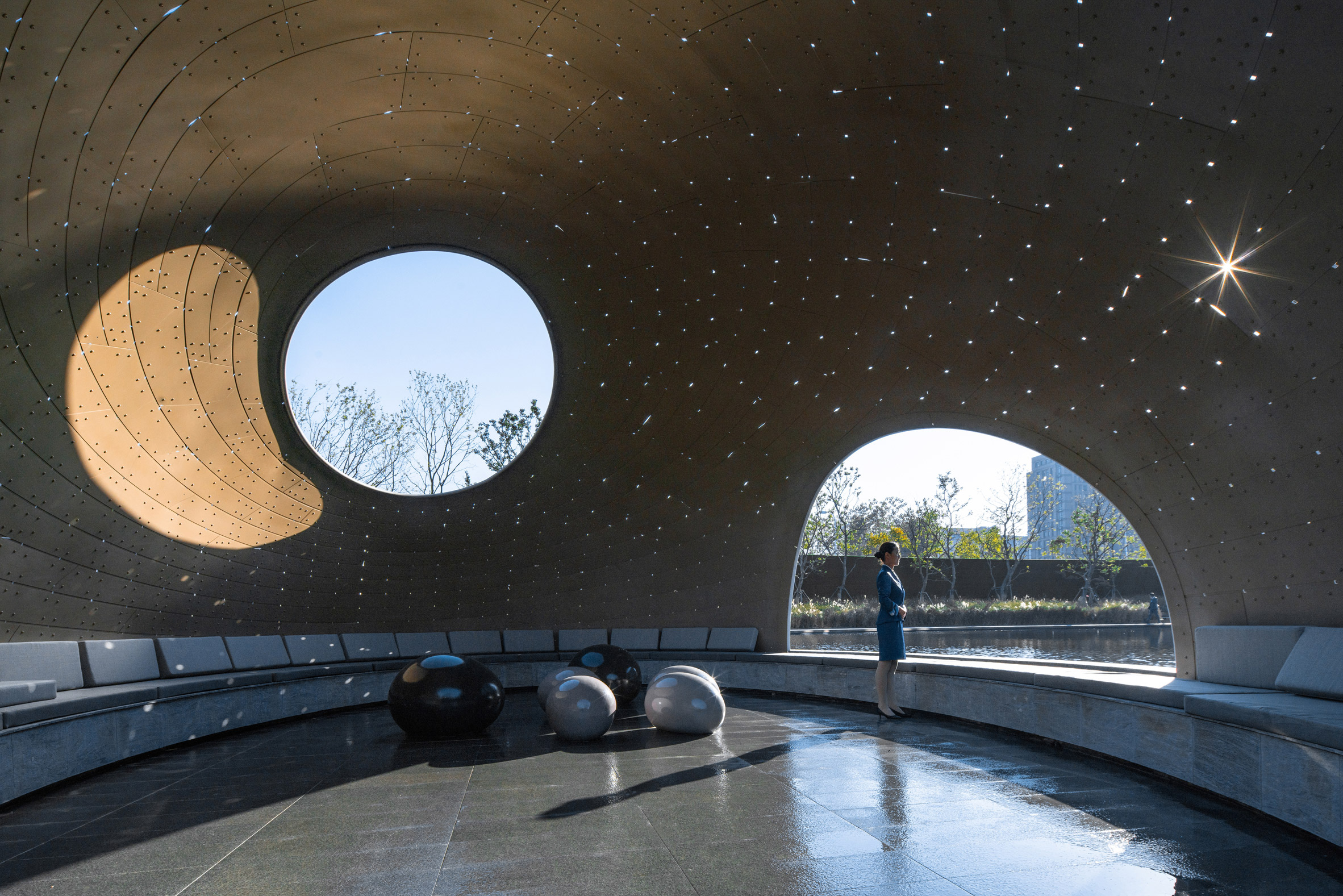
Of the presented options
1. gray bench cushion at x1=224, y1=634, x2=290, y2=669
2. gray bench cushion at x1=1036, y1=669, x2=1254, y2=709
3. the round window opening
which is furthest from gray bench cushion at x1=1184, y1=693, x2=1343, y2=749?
the round window opening

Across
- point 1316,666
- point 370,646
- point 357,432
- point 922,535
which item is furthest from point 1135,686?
point 922,535

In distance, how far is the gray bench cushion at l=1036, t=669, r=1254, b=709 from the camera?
5.72 metres

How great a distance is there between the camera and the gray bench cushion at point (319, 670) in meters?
9.29

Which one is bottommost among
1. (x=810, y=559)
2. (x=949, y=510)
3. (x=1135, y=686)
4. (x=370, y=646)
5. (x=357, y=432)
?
(x=370, y=646)

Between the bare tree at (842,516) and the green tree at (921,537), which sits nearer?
the green tree at (921,537)

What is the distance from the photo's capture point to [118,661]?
7949mm

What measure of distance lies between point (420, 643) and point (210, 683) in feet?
15.3

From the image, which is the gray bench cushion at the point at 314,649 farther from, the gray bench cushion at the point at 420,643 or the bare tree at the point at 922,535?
the bare tree at the point at 922,535

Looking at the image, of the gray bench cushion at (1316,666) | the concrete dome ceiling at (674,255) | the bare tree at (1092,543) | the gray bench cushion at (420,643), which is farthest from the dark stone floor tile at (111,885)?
the bare tree at (1092,543)

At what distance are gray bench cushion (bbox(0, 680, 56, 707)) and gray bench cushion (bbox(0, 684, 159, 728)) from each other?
0.06m

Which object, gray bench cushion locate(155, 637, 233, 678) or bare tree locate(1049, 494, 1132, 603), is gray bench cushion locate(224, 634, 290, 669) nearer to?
gray bench cushion locate(155, 637, 233, 678)

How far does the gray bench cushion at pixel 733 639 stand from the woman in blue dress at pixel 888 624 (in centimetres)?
432

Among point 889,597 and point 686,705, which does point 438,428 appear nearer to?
point 686,705

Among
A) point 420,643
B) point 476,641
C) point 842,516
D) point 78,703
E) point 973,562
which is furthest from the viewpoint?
point 842,516
